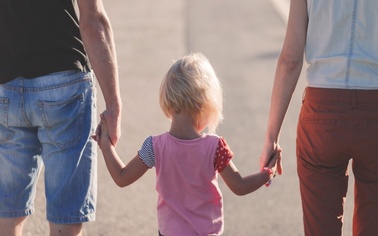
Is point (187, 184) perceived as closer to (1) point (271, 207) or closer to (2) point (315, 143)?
(2) point (315, 143)

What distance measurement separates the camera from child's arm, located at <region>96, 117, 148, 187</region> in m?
3.99

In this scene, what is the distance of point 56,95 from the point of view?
408 cm

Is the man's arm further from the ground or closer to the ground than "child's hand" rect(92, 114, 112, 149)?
further from the ground

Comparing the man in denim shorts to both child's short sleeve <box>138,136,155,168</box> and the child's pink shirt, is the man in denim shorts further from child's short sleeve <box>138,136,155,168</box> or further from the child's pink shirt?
the child's pink shirt

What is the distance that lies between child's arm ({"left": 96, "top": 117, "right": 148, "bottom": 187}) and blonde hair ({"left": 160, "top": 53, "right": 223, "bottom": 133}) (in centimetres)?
25

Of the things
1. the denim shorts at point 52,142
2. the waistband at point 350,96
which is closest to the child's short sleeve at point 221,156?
the waistband at point 350,96

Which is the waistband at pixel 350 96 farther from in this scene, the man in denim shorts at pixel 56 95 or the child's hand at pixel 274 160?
the man in denim shorts at pixel 56 95

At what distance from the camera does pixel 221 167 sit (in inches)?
154

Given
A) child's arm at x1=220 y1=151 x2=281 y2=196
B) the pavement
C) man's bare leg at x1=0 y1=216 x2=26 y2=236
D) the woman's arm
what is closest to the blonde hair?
child's arm at x1=220 y1=151 x2=281 y2=196

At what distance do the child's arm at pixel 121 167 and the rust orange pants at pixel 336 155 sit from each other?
0.73 meters

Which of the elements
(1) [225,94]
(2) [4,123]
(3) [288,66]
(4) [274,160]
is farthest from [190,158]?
(1) [225,94]

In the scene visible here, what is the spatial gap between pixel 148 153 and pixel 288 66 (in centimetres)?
74

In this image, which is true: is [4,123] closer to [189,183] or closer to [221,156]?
[189,183]

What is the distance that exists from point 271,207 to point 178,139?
3084 millimetres
